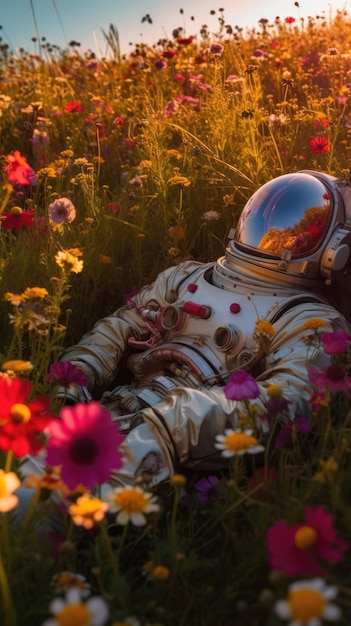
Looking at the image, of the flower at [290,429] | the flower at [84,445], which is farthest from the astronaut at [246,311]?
the flower at [84,445]

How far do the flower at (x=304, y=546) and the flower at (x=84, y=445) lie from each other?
0.37 m

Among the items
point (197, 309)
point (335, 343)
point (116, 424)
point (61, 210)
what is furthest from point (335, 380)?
point (61, 210)

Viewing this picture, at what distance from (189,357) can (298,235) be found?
25.2 inches

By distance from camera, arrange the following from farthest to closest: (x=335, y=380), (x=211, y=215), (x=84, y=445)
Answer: (x=211, y=215), (x=335, y=380), (x=84, y=445)

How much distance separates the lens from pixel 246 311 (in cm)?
308

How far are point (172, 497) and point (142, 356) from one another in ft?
3.02

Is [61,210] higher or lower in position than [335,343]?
higher

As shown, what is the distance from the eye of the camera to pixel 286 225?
3.16 metres

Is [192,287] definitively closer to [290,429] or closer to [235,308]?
[235,308]

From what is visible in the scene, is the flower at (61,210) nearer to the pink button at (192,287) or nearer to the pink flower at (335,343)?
the pink button at (192,287)

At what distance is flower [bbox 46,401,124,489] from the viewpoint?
165cm

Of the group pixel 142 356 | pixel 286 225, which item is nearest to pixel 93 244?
pixel 142 356

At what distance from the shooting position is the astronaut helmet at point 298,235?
3119mm

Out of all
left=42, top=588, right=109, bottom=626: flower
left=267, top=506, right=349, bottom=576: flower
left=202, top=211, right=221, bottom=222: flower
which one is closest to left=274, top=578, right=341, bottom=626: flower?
left=267, top=506, right=349, bottom=576: flower
